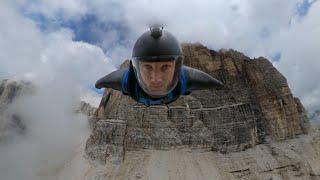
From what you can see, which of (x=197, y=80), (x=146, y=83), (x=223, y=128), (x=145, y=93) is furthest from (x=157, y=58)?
(x=223, y=128)

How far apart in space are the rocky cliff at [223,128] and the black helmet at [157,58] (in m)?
81.4

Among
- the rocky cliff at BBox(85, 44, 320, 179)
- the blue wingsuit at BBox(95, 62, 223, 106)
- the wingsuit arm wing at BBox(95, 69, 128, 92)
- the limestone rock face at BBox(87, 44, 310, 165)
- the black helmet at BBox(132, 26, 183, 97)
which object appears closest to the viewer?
the black helmet at BBox(132, 26, 183, 97)

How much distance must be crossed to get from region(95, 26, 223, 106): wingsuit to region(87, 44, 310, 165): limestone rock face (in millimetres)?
83895

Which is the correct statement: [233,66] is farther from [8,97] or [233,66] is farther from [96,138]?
[8,97]

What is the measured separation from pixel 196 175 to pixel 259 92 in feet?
94.9

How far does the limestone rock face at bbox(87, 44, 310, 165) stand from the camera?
94625mm

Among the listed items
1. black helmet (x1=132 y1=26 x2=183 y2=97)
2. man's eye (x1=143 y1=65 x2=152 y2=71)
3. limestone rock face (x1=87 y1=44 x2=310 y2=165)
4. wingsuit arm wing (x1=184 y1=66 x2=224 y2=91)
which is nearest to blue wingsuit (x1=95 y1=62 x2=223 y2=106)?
wingsuit arm wing (x1=184 y1=66 x2=224 y2=91)

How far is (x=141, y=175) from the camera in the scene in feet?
287

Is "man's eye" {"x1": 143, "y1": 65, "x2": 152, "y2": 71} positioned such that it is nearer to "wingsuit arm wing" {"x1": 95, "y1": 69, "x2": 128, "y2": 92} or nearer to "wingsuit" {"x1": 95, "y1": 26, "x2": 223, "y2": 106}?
"wingsuit" {"x1": 95, "y1": 26, "x2": 223, "y2": 106}

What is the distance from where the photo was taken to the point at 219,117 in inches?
3967

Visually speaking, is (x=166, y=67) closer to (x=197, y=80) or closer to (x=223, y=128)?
(x=197, y=80)

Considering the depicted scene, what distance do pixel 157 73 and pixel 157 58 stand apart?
0.27 metres

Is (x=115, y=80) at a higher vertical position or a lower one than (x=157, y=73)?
higher

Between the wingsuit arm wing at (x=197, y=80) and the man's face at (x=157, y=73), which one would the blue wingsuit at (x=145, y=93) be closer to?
the wingsuit arm wing at (x=197, y=80)
